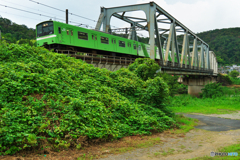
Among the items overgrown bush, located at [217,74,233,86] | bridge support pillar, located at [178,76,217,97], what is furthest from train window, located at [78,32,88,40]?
overgrown bush, located at [217,74,233,86]

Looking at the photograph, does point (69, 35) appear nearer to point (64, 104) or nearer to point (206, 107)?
point (64, 104)

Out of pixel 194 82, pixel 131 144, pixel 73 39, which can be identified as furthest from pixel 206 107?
pixel 194 82

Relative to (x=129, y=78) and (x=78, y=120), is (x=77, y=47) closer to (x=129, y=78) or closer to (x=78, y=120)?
(x=129, y=78)

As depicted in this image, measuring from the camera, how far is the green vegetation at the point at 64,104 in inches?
245

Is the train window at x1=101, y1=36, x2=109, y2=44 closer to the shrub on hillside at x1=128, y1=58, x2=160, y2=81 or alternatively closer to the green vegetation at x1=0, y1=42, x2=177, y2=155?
the shrub on hillside at x1=128, y1=58, x2=160, y2=81

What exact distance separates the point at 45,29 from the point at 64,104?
36.5 ft

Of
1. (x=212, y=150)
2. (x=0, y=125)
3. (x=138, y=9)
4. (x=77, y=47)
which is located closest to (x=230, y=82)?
(x=138, y=9)

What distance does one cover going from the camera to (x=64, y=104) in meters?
7.82

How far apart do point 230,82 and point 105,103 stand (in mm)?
70479

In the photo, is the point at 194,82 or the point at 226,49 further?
the point at 226,49

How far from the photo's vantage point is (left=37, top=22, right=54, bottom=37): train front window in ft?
53.3

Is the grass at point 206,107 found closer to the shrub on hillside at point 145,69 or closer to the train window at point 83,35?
the shrub on hillside at point 145,69

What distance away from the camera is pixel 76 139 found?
6668mm

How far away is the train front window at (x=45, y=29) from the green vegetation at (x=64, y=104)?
4938 millimetres
